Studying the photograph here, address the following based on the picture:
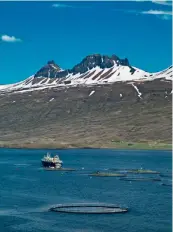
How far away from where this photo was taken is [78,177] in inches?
5989

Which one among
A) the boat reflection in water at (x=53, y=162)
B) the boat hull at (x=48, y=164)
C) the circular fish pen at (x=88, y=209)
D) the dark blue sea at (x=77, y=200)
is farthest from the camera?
the boat hull at (x=48, y=164)

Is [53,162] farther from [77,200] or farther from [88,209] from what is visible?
[88,209]

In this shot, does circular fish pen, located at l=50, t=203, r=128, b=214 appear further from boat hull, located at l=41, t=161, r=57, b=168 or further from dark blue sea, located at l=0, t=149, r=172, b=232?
boat hull, located at l=41, t=161, r=57, b=168

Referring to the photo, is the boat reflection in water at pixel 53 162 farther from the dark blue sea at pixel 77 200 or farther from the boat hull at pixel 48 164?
the dark blue sea at pixel 77 200

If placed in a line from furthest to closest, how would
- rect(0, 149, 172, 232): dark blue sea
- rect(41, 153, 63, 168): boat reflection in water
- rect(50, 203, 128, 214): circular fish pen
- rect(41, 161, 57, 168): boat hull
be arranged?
rect(41, 161, 57, 168): boat hull
rect(41, 153, 63, 168): boat reflection in water
rect(50, 203, 128, 214): circular fish pen
rect(0, 149, 172, 232): dark blue sea

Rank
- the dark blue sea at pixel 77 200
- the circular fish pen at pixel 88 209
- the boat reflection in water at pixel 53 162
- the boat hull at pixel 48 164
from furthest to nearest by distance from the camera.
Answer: the boat hull at pixel 48 164, the boat reflection in water at pixel 53 162, the circular fish pen at pixel 88 209, the dark blue sea at pixel 77 200

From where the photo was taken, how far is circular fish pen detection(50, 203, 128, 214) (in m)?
92.3

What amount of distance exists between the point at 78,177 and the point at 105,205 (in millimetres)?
50685

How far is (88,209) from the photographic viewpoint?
9588cm

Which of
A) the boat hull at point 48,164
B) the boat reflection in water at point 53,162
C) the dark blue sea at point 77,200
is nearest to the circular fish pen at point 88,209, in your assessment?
the dark blue sea at point 77,200

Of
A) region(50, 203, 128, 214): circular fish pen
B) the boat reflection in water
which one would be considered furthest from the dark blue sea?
the boat reflection in water

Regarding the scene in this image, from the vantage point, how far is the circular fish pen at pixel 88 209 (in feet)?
303

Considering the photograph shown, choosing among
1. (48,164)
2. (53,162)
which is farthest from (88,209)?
(48,164)

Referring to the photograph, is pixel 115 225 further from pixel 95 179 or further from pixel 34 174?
pixel 34 174
